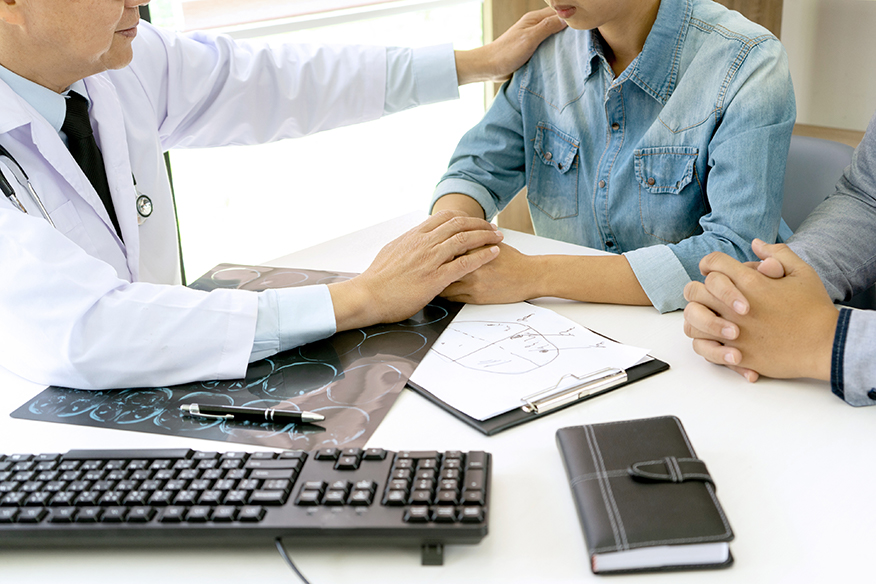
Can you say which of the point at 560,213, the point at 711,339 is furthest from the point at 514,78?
the point at 711,339

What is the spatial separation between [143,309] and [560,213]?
0.88 metres

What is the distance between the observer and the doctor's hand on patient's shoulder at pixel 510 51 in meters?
1.43

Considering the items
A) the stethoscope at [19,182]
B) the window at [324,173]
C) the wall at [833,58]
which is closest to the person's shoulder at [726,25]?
the stethoscope at [19,182]

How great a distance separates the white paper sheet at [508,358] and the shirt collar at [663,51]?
0.50 meters

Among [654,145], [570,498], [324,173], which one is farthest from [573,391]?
[324,173]

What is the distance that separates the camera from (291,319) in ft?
3.18

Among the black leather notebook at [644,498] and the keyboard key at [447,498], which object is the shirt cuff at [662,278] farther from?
the keyboard key at [447,498]

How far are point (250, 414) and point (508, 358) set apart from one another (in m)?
0.32

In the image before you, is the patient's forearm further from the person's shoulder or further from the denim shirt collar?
the person's shoulder

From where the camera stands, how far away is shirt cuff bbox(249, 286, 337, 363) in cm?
95

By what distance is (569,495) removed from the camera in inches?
26.7

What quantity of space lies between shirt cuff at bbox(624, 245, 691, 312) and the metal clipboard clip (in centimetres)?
22

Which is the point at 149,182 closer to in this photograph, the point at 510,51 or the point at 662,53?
the point at 510,51

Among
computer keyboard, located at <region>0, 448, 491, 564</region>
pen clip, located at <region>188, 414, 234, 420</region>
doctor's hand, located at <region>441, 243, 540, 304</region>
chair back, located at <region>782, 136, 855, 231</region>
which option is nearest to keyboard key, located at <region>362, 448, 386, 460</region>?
computer keyboard, located at <region>0, 448, 491, 564</region>
